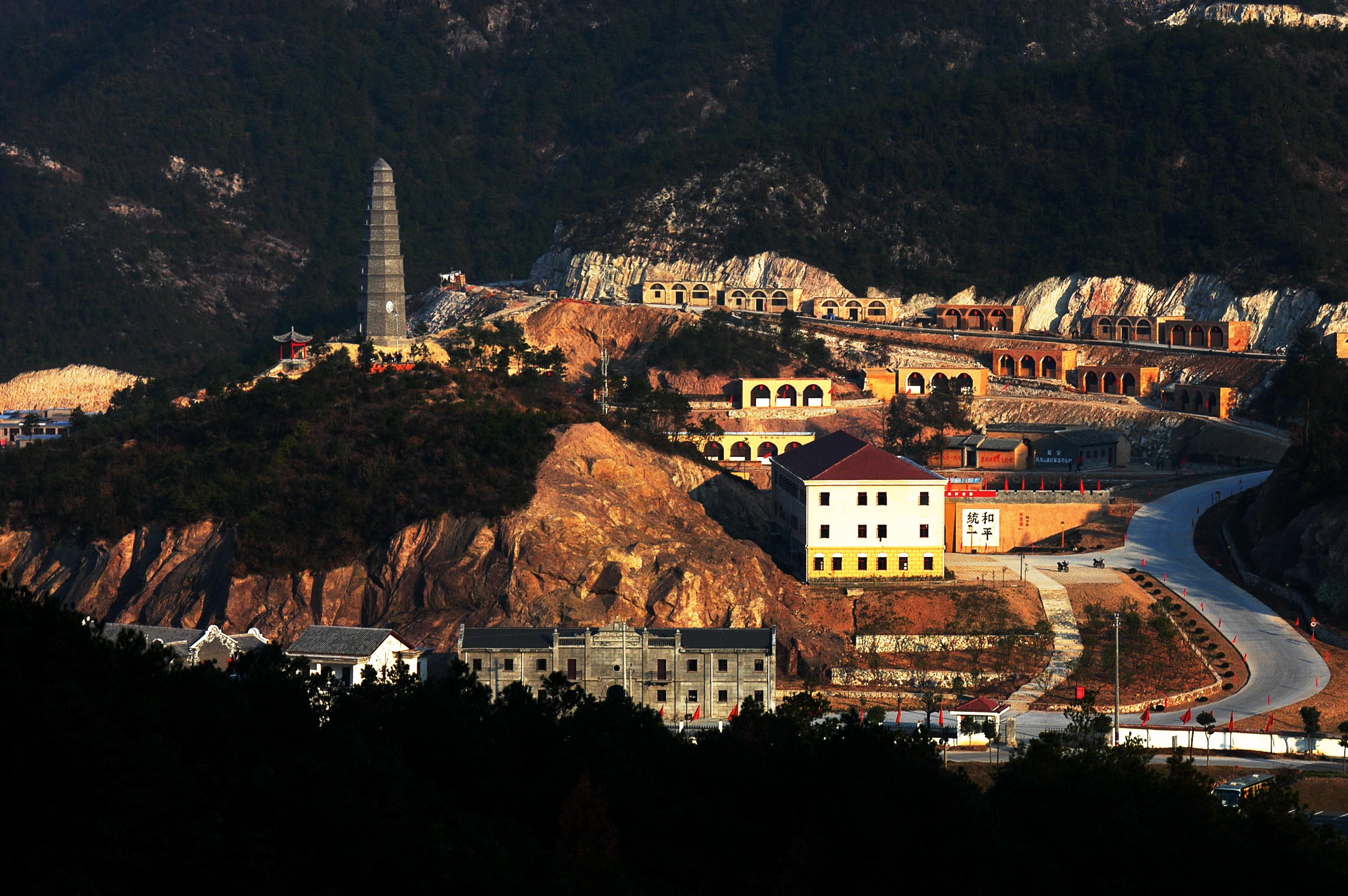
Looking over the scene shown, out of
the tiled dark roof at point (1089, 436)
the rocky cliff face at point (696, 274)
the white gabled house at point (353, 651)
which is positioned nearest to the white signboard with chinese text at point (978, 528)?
the tiled dark roof at point (1089, 436)

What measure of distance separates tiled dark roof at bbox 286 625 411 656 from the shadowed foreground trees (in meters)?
14.5

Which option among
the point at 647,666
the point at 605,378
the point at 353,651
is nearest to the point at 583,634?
the point at 647,666

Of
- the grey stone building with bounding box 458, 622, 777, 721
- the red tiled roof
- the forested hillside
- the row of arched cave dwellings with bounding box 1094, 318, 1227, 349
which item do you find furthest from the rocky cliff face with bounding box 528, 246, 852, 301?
the red tiled roof

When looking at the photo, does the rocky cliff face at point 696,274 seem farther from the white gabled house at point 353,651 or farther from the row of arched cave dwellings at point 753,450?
the white gabled house at point 353,651

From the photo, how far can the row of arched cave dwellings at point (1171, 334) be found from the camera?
123438 millimetres

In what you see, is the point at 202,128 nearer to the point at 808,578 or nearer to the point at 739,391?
the point at 739,391

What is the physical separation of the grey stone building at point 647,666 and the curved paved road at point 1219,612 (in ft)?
26.3

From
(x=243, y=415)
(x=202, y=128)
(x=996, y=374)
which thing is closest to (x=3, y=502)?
(x=243, y=415)

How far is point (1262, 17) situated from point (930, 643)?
378 feet

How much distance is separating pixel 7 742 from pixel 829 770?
50.7 ft

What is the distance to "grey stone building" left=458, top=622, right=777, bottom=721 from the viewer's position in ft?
199

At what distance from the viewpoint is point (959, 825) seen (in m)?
37.3

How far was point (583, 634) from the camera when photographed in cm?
6141

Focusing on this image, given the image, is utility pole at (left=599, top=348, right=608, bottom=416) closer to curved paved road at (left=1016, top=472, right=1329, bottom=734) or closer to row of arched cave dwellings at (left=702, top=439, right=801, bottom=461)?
row of arched cave dwellings at (left=702, top=439, right=801, bottom=461)
